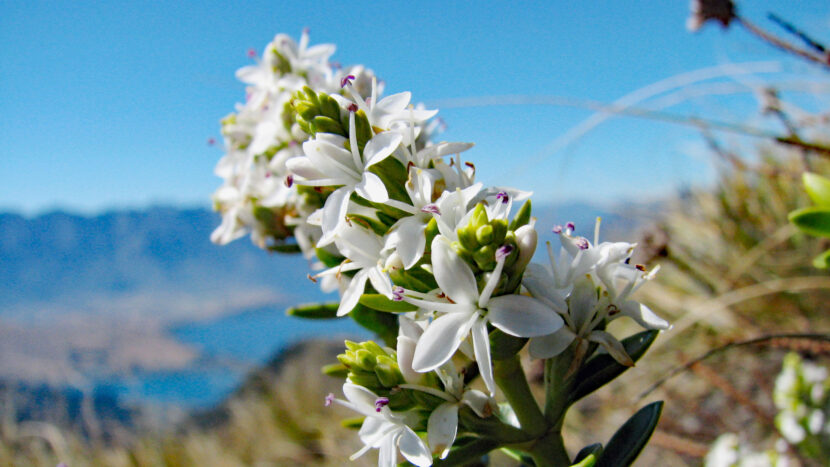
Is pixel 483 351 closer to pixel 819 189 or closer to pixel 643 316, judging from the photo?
pixel 643 316

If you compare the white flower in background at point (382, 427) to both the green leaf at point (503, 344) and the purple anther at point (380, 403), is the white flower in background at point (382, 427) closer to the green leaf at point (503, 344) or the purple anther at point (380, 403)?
the purple anther at point (380, 403)

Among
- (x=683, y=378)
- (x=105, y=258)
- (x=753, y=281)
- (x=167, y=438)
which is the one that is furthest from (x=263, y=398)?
(x=105, y=258)

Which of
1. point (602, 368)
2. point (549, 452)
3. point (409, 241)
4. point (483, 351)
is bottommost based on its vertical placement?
point (549, 452)

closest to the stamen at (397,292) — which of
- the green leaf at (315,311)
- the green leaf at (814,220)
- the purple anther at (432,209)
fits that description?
the purple anther at (432,209)

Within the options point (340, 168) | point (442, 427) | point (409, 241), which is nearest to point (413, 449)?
point (442, 427)

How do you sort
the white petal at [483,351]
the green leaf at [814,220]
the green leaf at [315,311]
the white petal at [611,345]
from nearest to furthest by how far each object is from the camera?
the white petal at [483,351] → the white petal at [611,345] → the green leaf at [814,220] → the green leaf at [315,311]

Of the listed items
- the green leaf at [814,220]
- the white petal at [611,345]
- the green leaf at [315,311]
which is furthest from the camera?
the green leaf at [315,311]
